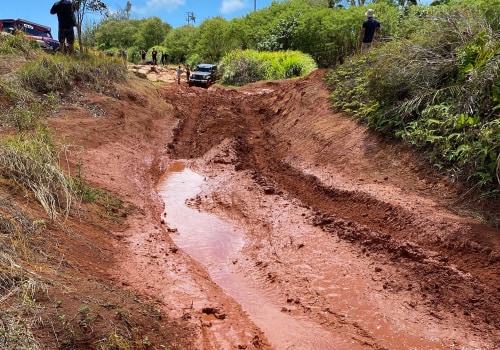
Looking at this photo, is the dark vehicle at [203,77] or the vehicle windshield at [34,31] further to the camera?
the dark vehicle at [203,77]

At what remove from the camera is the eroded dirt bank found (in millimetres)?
4438

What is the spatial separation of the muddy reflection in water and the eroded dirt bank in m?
0.08

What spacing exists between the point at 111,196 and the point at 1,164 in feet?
6.86

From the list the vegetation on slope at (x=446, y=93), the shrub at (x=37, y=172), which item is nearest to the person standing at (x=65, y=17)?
the shrub at (x=37, y=172)

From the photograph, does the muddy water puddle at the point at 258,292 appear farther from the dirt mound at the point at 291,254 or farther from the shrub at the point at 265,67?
the shrub at the point at 265,67

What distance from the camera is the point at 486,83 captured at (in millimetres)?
6848

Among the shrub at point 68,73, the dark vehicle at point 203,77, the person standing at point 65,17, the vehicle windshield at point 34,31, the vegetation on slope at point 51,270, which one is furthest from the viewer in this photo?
the dark vehicle at point 203,77

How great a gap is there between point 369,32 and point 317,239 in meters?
9.41

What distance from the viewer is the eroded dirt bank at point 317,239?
14.6 feet

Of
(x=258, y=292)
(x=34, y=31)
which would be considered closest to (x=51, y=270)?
(x=258, y=292)

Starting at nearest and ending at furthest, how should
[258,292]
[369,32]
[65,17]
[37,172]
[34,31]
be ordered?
[37,172] < [258,292] < [65,17] < [369,32] < [34,31]

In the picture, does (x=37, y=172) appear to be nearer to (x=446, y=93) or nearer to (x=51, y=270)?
(x=51, y=270)

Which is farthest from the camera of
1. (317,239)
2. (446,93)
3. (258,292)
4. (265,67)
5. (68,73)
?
(265,67)

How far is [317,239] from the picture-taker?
6430mm
